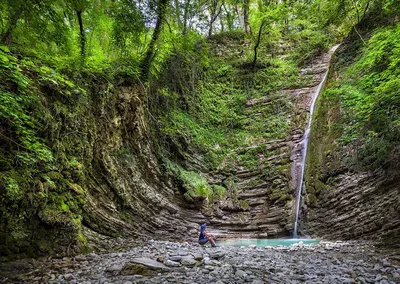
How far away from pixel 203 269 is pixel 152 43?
24.8 feet

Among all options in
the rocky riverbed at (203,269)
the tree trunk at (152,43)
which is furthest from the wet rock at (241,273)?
the tree trunk at (152,43)

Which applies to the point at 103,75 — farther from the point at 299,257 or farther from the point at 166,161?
the point at 299,257

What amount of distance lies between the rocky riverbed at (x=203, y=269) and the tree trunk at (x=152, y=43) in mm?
6427

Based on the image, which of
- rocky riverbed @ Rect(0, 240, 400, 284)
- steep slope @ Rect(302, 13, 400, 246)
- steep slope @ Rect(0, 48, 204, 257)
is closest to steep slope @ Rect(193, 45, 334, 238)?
steep slope @ Rect(302, 13, 400, 246)

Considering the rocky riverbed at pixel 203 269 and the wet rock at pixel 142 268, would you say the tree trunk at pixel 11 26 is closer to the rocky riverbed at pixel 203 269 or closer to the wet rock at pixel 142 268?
the rocky riverbed at pixel 203 269

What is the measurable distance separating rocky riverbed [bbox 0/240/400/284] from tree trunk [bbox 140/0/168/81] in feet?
21.1

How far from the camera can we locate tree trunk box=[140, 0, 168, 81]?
7911 millimetres

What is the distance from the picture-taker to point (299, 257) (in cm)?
552

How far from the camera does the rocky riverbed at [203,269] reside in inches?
145

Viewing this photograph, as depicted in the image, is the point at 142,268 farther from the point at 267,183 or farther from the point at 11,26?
the point at 267,183

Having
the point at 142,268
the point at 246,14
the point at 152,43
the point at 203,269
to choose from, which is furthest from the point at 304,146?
the point at 246,14

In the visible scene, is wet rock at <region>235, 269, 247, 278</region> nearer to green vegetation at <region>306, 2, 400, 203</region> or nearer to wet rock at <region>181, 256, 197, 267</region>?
wet rock at <region>181, 256, 197, 267</region>

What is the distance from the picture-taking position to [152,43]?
8.74m

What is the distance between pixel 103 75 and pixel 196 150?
6.26m
